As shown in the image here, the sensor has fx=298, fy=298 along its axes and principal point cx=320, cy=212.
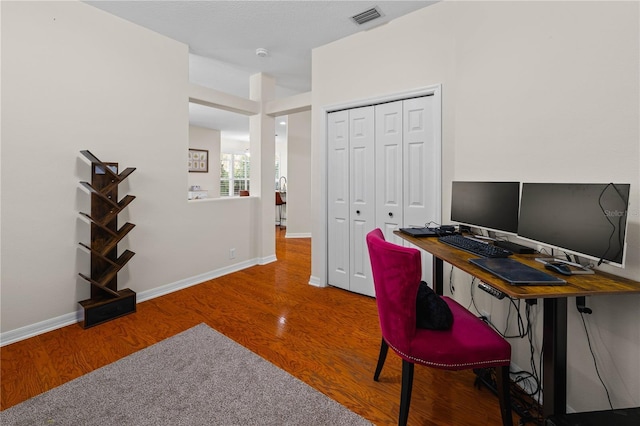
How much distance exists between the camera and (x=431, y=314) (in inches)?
58.0

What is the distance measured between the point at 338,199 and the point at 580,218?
2.32 metres

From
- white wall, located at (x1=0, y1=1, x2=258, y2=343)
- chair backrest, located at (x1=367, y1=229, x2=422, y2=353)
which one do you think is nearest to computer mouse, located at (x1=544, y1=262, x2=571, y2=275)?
chair backrest, located at (x1=367, y1=229, x2=422, y2=353)

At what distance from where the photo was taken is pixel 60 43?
2.52 metres

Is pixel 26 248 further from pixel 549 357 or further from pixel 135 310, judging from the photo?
pixel 549 357

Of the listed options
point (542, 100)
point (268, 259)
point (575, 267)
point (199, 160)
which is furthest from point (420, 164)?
point (199, 160)

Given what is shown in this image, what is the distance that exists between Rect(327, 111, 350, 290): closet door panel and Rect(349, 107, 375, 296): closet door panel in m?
0.07

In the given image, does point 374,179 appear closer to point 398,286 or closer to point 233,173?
point 398,286

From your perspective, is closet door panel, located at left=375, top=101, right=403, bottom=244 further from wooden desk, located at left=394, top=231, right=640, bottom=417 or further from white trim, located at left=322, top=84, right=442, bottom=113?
wooden desk, located at left=394, top=231, right=640, bottom=417

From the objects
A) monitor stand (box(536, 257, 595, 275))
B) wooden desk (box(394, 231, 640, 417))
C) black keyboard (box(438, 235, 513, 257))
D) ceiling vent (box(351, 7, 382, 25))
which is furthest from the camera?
ceiling vent (box(351, 7, 382, 25))

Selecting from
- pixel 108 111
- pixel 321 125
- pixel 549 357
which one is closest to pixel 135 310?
pixel 108 111

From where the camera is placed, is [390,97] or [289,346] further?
[390,97]

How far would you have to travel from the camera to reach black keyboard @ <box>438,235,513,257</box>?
1.60 meters

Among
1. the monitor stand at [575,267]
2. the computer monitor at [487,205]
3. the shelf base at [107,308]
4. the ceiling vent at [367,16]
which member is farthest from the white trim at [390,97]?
the shelf base at [107,308]

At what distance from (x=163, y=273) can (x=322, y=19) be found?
125 inches
